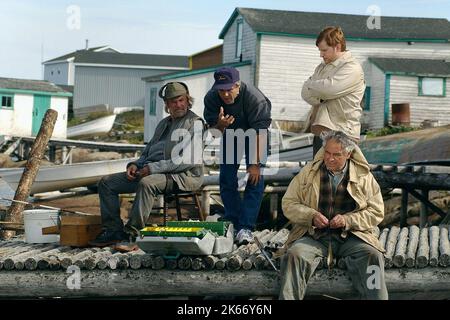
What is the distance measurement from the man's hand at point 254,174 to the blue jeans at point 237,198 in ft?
0.19

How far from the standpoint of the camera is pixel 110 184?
922 cm

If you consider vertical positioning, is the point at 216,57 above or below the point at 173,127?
above

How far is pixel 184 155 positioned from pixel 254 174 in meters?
0.74

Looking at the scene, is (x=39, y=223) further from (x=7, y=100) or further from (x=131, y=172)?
(x=7, y=100)

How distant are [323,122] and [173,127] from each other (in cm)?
157

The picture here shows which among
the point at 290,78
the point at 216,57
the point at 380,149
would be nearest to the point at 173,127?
the point at 380,149

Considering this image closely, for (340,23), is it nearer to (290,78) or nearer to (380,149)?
(290,78)

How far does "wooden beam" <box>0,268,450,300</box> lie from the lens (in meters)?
8.02

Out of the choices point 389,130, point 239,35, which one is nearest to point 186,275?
point 389,130

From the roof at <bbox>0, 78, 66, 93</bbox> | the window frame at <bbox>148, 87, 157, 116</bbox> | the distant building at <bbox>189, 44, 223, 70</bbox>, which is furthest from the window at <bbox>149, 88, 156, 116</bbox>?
the roof at <bbox>0, 78, 66, 93</bbox>

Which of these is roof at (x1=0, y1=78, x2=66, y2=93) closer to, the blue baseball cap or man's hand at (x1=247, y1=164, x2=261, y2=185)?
the blue baseball cap

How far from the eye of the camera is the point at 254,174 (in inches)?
359

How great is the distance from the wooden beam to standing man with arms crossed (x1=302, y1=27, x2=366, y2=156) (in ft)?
5.02

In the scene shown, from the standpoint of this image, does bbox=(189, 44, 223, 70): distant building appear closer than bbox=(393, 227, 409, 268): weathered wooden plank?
No
